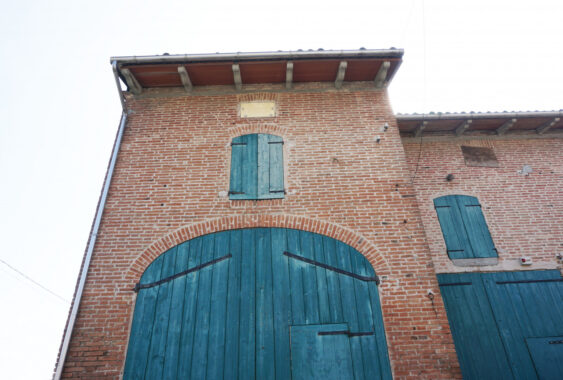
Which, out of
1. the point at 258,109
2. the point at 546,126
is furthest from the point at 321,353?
the point at 546,126

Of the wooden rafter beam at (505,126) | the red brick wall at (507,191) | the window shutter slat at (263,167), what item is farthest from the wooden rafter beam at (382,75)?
the wooden rafter beam at (505,126)

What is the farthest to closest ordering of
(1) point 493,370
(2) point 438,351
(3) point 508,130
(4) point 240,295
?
1. (3) point 508,130
2. (1) point 493,370
3. (4) point 240,295
4. (2) point 438,351

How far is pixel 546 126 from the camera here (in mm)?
7844

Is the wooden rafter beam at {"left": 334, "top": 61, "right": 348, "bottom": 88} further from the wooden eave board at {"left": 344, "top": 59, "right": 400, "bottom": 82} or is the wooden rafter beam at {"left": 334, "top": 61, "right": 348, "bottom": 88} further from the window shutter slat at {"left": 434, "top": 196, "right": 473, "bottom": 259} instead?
the window shutter slat at {"left": 434, "top": 196, "right": 473, "bottom": 259}

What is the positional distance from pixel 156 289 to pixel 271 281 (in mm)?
1880

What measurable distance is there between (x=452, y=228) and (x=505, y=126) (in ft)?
10.7

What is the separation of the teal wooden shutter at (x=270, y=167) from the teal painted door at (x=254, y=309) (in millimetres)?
762

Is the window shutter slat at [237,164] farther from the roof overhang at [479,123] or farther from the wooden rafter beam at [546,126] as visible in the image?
the wooden rafter beam at [546,126]

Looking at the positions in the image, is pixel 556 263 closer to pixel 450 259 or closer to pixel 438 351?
pixel 450 259

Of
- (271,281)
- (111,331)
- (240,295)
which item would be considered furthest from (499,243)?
(111,331)

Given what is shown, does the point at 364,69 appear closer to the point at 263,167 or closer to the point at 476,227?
the point at 263,167

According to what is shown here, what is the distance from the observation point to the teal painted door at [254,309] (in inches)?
177

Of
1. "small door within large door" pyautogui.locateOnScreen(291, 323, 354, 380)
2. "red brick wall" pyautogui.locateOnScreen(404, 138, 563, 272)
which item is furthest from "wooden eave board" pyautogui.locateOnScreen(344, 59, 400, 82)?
"small door within large door" pyautogui.locateOnScreen(291, 323, 354, 380)

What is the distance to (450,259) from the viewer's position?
6.45m
